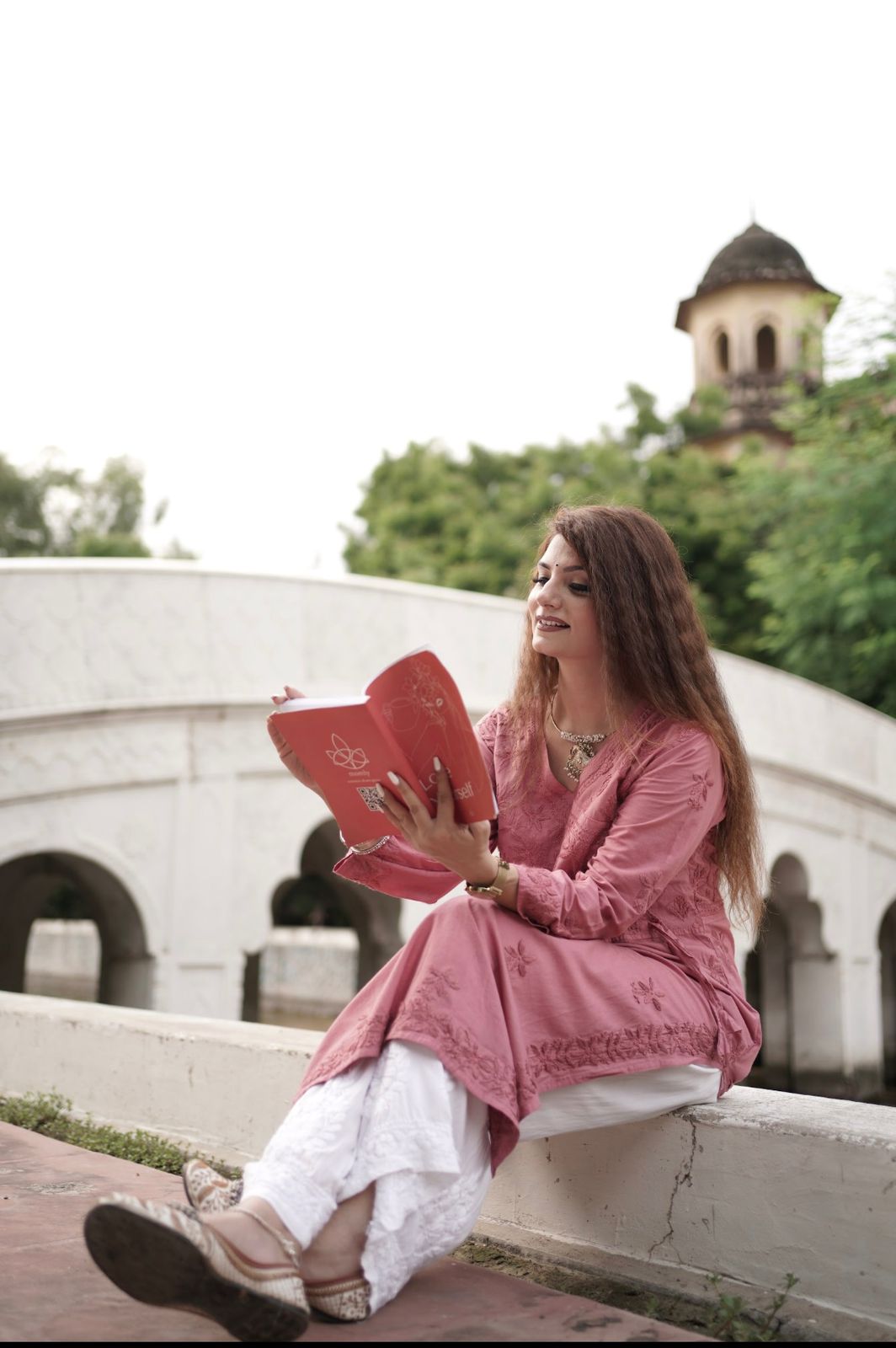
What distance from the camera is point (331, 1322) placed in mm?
1798

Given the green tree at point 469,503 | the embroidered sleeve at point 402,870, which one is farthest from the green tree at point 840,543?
the embroidered sleeve at point 402,870

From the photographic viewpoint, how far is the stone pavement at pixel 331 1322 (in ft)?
5.75

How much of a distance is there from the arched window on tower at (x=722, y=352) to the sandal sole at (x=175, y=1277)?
82.1 feet

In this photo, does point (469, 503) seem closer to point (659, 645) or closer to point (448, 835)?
point (659, 645)

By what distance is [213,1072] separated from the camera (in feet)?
10.4

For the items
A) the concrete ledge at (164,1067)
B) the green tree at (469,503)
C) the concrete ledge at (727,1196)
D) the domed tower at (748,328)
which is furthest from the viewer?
the domed tower at (748,328)

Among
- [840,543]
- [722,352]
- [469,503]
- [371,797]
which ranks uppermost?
[722,352]

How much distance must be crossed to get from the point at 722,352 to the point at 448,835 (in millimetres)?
25026

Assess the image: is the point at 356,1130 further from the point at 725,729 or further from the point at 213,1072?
the point at 213,1072

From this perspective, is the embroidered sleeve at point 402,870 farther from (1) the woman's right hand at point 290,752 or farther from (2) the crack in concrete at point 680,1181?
(2) the crack in concrete at point 680,1181

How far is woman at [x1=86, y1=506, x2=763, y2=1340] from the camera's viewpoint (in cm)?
176

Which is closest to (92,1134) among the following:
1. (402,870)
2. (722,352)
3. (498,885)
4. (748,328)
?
(402,870)

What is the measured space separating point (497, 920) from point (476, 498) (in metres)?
19.0

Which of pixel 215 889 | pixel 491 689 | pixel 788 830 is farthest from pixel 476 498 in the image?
pixel 215 889
